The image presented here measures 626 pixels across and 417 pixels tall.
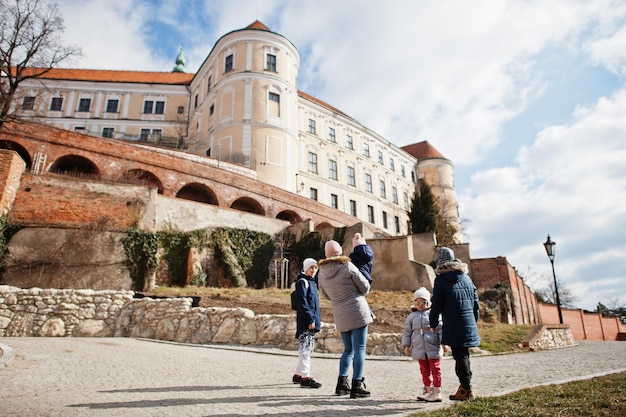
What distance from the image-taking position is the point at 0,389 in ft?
17.6

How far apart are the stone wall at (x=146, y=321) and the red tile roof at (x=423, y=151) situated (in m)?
54.1

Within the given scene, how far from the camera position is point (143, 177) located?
81.7 ft

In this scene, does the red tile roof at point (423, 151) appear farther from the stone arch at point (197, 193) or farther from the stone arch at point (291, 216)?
the stone arch at point (197, 193)

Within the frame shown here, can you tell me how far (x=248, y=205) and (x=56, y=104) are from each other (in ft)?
91.6

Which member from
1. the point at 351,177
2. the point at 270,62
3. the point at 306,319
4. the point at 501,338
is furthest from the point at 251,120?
the point at 306,319

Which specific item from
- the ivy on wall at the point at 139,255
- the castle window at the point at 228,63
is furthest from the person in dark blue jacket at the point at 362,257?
the castle window at the point at 228,63

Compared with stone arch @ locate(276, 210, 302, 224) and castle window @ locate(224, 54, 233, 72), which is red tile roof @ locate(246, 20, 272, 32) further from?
stone arch @ locate(276, 210, 302, 224)

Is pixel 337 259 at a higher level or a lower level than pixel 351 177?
lower

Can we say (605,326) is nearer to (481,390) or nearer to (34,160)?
(481,390)

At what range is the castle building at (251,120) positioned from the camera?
3616 cm

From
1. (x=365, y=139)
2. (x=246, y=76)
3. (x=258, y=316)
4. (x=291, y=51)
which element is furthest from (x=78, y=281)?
(x=365, y=139)

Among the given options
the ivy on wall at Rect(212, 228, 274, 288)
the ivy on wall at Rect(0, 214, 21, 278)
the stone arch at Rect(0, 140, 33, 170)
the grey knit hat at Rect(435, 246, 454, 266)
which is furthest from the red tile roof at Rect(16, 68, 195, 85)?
the grey knit hat at Rect(435, 246, 454, 266)

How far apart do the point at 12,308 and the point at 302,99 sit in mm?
36437

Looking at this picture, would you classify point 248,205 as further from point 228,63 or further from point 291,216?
point 228,63
